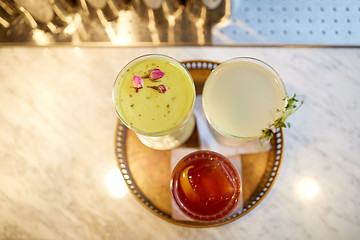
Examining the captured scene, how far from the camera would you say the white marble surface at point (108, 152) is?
1293mm

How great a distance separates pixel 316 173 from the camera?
51.7 inches

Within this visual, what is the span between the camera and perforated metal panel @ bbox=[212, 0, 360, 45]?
1.38m

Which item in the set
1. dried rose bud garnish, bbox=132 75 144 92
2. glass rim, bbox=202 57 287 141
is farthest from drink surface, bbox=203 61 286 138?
dried rose bud garnish, bbox=132 75 144 92

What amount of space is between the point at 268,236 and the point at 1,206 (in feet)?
3.76

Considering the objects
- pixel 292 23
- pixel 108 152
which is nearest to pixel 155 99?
pixel 108 152

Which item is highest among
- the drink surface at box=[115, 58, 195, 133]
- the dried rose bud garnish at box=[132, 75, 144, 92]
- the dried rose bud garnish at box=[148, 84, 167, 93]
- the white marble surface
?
the dried rose bud garnish at box=[132, 75, 144, 92]

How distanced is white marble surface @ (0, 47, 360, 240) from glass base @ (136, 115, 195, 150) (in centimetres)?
23

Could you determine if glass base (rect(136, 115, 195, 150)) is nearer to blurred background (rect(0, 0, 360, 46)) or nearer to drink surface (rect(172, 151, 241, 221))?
drink surface (rect(172, 151, 241, 221))

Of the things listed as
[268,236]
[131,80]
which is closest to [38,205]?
[131,80]

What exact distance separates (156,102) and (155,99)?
0.03 feet

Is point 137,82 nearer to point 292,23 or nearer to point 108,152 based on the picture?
point 108,152

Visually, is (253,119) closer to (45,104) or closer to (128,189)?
(128,189)

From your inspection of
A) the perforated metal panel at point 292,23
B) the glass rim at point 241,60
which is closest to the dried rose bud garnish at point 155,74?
the glass rim at point 241,60

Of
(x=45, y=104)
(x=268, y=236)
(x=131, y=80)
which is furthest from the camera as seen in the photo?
(x=45, y=104)
